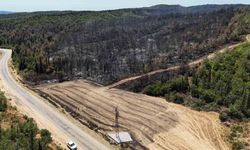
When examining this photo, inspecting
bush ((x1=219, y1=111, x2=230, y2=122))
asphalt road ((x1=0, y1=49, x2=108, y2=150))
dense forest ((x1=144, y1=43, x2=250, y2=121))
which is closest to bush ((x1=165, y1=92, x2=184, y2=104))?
dense forest ((x1=144, y1=43, x2=250, y2=121))

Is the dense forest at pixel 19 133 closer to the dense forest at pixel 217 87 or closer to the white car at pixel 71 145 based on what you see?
the white car at pixel 71 145

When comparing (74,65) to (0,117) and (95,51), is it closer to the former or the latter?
(95,51)

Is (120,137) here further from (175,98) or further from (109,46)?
(109,46)

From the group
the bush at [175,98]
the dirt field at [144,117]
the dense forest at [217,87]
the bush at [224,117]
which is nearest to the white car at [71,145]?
the dirt field at [144,117]

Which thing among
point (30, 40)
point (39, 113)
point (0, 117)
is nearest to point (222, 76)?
point (39, 113)

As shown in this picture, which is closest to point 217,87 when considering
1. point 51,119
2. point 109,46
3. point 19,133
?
point 51,119

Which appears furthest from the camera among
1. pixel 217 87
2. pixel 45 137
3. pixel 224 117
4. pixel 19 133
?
pixel 217 87

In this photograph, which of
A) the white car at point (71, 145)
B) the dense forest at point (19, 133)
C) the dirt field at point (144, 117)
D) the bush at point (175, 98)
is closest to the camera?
the dense forest at point (19, 133)
